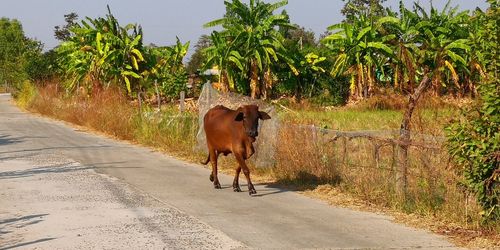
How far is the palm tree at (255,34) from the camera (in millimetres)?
33344

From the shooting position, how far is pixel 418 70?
34344 mm

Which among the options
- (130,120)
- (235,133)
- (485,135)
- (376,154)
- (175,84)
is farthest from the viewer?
(175,84)

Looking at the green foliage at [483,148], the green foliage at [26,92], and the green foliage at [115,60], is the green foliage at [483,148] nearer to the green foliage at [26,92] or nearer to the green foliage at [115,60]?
the green foliage at [115,60]

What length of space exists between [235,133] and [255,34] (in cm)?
2332

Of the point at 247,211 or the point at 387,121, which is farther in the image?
the point at 387,121

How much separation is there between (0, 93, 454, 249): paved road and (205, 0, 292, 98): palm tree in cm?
1735

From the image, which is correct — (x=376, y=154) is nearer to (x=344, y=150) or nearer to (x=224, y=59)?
(x=344, y=150)

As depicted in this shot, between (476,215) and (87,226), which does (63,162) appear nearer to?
(87,226)

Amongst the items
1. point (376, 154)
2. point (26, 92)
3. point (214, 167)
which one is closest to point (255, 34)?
point (26, 92)

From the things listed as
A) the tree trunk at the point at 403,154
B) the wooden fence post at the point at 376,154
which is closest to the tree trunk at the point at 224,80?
the wooden fence post at the point at 376,154

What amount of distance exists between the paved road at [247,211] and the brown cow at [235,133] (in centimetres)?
48

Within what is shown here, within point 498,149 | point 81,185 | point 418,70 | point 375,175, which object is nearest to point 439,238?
point 498,149

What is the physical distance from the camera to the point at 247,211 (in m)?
9.18

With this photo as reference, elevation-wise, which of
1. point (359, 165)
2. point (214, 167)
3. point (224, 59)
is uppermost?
point (224, 59)
